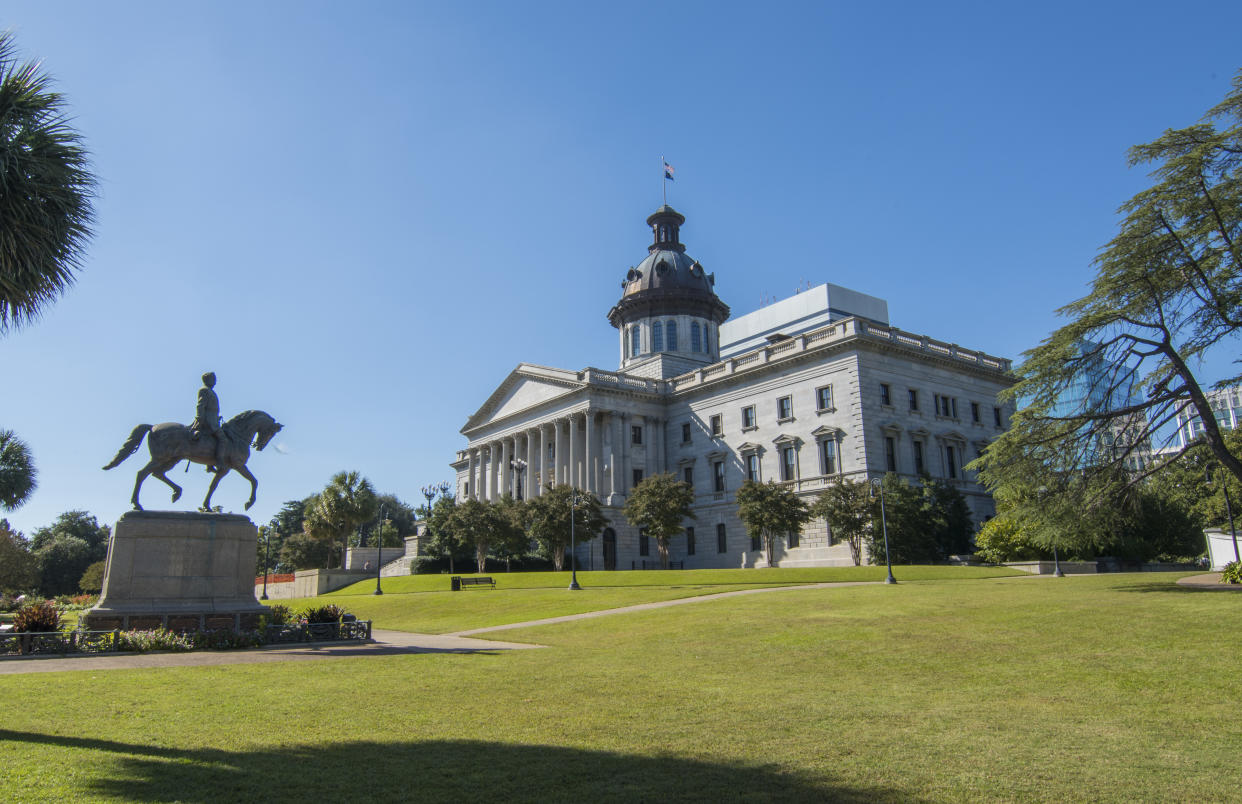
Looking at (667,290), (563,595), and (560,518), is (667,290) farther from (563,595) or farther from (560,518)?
(563,595)

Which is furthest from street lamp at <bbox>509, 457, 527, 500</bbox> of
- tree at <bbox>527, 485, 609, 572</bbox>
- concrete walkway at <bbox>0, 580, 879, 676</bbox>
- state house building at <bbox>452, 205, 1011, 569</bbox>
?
concrete walkway at <bbox>0, 580, 879, 676</bbox>

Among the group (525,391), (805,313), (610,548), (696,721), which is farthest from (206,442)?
(805,313)

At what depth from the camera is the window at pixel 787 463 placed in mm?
62406

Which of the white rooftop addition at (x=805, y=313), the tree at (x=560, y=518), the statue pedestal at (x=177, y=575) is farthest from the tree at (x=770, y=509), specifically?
the white rooftop addition at (x=805, y=313)

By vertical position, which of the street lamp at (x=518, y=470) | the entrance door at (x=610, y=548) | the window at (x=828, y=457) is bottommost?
the entrance door at (x=610, y=548)

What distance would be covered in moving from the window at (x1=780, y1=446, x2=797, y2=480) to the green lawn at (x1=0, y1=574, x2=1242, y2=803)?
42.9 metres

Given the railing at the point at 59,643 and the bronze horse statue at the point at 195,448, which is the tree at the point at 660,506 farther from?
the railing at the point at 59,643

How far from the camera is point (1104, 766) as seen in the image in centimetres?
807

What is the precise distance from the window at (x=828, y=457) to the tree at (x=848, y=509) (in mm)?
8414

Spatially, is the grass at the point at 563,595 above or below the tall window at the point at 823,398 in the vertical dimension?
below

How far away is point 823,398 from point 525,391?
3249cm

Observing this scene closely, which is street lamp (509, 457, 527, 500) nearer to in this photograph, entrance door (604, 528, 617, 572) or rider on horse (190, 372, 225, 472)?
entrance door (604, 528, 617, 572)

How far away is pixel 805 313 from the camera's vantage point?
119688mm

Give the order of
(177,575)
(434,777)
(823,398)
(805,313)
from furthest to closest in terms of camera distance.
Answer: (805,313)
(823,398)
(177,575)
(434,777)
